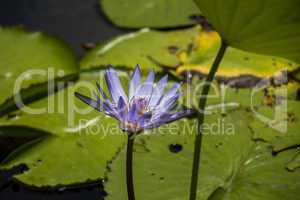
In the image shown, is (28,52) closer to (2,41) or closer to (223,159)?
(2,41)

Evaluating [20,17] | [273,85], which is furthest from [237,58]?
[20,17]

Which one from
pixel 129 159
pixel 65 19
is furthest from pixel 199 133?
pixel 65 19

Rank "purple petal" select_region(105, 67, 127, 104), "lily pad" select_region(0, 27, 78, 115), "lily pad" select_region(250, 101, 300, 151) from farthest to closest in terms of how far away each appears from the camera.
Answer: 1. "lily pad" select_region(0, 27, 78, 115)
2. "lily pad" select_region(250, 101, 300, 151)
3. "purple petal" select_region(105, 67, 127, 104)

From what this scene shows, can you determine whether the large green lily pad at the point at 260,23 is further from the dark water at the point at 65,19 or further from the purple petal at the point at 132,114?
the dark water at the point at 65,19
